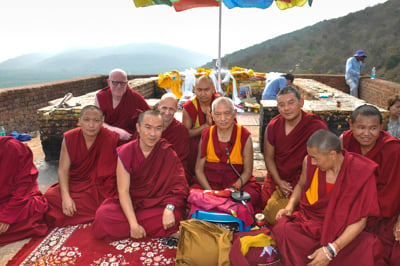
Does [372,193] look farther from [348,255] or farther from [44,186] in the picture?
[44,186]

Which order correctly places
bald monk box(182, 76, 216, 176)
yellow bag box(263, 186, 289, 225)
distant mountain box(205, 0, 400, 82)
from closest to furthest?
yellow bag box(263, 186, 289, 225) → bald monk box(182, 76, 216, 176) → distant mountain box(205, 0, 400, 82)

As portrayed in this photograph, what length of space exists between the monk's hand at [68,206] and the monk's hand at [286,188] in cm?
219

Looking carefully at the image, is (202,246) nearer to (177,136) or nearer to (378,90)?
(177,136)

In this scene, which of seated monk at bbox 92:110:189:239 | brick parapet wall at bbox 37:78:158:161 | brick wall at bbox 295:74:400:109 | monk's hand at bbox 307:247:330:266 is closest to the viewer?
monk's hand at bbox 307:247:330:266

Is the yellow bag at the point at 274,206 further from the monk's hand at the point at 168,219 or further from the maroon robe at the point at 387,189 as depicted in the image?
the monk's hand at the point at 168,219

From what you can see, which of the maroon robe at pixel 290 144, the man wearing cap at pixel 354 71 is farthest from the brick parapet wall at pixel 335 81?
the maroon robe at pixel 290 144

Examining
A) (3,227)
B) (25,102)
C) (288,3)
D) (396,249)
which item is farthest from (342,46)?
(3,227)

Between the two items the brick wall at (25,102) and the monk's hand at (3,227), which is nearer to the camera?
the monk's hand at (3,227)

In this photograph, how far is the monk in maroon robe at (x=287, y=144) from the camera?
10.4 feet

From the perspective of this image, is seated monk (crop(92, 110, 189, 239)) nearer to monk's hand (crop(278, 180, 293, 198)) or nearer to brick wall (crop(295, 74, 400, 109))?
monk's hand (crop(278, 180, 293, 198))

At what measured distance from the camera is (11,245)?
2.82 meters

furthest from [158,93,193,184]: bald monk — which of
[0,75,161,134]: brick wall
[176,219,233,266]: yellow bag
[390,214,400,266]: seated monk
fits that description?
[0,75,161,134]: brick wall

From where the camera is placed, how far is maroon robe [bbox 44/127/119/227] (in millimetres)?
3209

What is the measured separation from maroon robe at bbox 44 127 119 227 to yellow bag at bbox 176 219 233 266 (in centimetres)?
120
